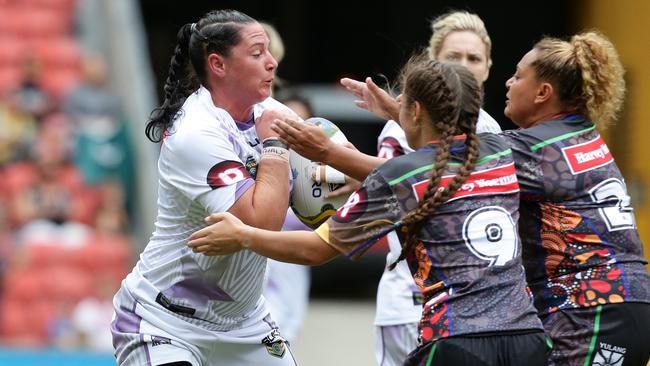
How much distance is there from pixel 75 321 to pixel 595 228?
684 cm

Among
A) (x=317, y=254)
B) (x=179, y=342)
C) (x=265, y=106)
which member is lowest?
(x=179, y=342)

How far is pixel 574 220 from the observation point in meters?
3.95

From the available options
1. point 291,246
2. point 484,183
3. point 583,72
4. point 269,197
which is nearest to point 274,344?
point 269,197

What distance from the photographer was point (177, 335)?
4.16m

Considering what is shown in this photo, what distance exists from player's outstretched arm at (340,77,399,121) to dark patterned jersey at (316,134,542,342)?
2.19 ft

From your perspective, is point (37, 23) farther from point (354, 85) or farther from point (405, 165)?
point (405, 165)

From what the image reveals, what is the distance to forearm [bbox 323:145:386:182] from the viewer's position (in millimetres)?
3838

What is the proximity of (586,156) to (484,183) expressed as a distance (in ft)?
1.83

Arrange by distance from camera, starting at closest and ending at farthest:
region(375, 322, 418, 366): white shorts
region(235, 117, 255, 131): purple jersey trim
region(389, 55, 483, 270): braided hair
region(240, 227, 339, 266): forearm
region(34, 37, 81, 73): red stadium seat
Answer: region(389, 55, 483, 270): braided hair → region(240, 227, 339, 266): forearm → region(235, 117, 255, 131): purple jersey trim → region(375, 322, 418, 366): white shorts → region(34, 37, 81, 73): red stadium seat

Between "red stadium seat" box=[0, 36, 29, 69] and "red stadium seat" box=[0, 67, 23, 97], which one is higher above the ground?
"red stadium seat" box=[0, 36, 29, 69]

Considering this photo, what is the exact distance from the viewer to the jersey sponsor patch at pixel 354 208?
11.8 feet

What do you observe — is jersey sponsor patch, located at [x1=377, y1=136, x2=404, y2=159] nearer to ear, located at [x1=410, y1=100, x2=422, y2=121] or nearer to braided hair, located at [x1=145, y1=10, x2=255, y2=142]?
braided hair, located at [x1=145, y1=10, x2=255, y2=142]

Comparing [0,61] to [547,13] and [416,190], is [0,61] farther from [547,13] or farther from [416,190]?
[416,190]

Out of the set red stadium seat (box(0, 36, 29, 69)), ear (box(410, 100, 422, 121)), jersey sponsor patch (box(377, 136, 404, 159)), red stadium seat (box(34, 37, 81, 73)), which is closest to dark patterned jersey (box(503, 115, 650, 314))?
ear (box(410, 100, 422, 121))
